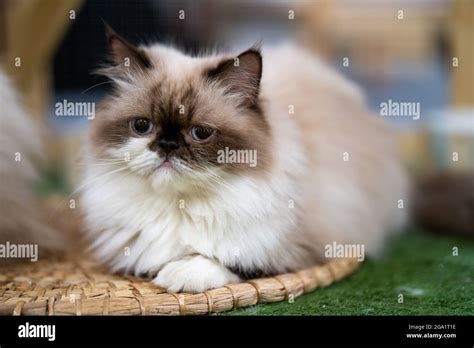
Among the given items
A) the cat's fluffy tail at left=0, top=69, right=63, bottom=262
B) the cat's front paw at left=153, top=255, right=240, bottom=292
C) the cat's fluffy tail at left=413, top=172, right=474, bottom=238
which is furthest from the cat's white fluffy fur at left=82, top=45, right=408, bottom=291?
the cat's fluffy tail at left=413, top=172, right=474, bottom=238

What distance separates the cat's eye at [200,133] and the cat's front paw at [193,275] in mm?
263

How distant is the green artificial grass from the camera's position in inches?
45.6

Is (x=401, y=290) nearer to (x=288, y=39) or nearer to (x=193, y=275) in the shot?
(x=193, y=275)

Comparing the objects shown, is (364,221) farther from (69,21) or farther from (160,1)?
(69,21)

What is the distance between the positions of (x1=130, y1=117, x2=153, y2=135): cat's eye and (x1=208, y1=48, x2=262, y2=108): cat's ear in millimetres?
169

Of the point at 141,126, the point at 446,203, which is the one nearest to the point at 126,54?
the point at 141,126

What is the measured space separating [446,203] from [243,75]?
1067 mm

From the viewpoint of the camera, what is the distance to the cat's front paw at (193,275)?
3.71 feet

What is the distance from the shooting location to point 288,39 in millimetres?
1995

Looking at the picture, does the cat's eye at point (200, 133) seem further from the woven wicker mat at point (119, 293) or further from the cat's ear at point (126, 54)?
the woven wicker mat at point (119, 293)

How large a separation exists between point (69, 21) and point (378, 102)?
3.66ft

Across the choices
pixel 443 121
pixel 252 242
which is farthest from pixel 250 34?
pixel 443 121

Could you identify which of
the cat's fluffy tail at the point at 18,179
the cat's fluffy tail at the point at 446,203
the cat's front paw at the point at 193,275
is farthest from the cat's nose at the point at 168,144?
the cat's fluffy tail at the point at 446,203

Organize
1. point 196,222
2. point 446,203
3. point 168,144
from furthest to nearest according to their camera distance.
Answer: point 446,203 → point 196,222 → point 168,144
